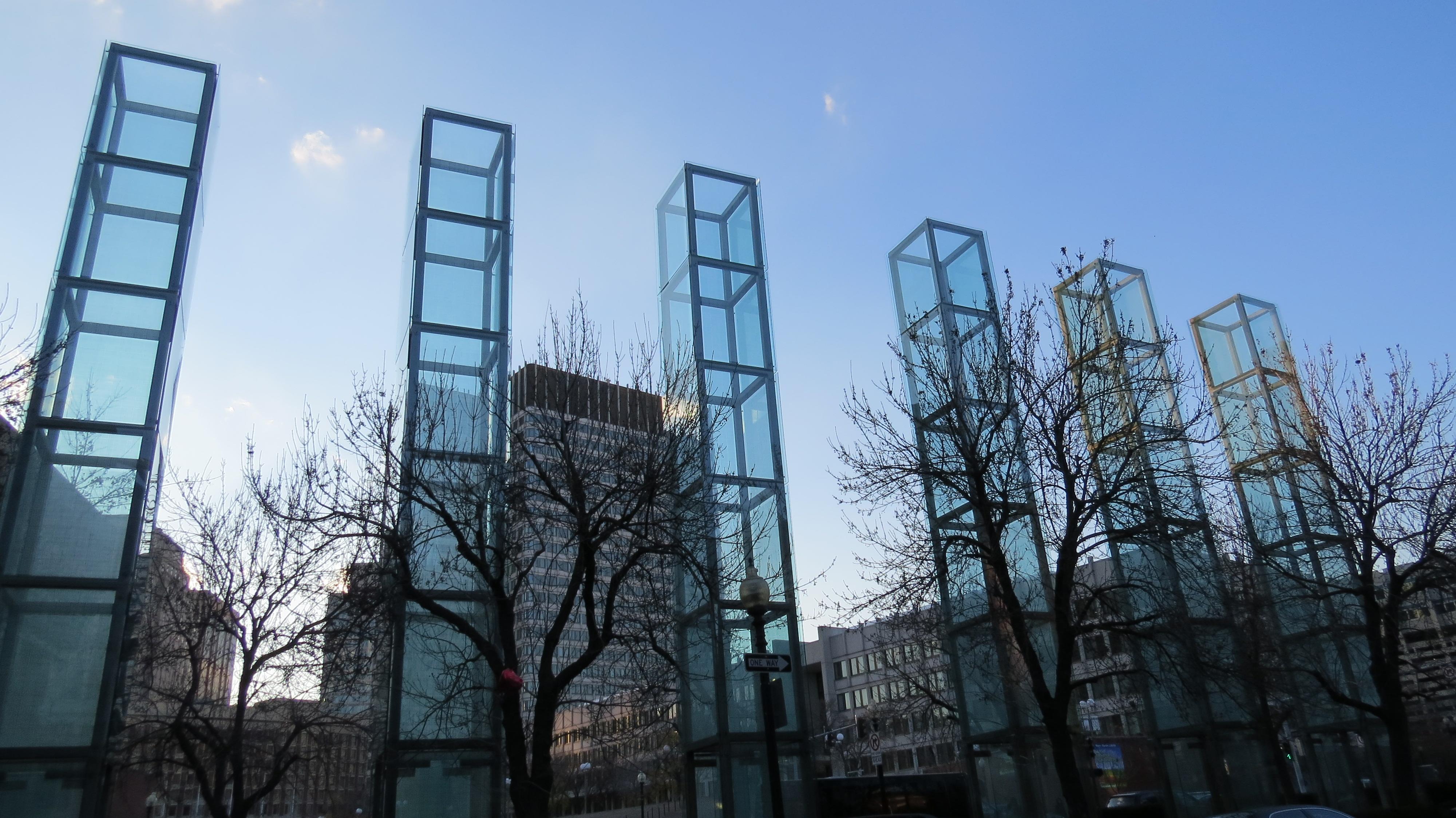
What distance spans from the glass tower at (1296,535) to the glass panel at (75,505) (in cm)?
2234

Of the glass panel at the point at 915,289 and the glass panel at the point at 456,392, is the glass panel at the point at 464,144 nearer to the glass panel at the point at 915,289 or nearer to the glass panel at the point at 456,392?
the glass panel at the point at 456,392

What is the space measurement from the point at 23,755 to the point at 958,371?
15.4 meters

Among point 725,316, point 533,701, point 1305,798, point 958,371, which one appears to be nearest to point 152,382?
point 725,316

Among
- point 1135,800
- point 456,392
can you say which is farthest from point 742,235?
point 1135,800

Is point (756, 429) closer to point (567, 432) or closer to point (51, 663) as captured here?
point (567, 432)

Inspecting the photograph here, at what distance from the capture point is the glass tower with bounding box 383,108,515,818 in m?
14.7

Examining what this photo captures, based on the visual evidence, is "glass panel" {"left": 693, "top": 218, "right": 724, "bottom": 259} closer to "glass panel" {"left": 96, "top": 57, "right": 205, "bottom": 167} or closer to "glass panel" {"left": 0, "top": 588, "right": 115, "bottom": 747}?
"glass panel" {"left": 96, "top": 57, "right": 205, "bottom": 167}

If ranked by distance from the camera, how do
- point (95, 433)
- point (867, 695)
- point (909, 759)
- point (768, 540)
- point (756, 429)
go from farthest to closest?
1. point (867, 695)
2. point (909, 759)
3. point (756, 429)
4. point (768, 540)
5. point (95, 433)

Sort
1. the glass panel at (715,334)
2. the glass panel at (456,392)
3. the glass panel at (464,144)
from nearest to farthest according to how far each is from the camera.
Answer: the glass panel at (456,392) < the glass panel at (715,334) < the glass panel at (464,144)

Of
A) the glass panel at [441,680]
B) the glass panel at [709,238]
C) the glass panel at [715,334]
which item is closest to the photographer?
the glass panel at [441,680]

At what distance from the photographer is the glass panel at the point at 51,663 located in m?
13.7

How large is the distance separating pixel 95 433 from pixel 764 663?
1134 centimetres

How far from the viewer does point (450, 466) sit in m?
14.7

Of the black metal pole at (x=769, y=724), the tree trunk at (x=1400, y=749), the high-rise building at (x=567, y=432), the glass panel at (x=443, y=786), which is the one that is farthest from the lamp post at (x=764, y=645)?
the tree trunk at (x=1400, y=749)
